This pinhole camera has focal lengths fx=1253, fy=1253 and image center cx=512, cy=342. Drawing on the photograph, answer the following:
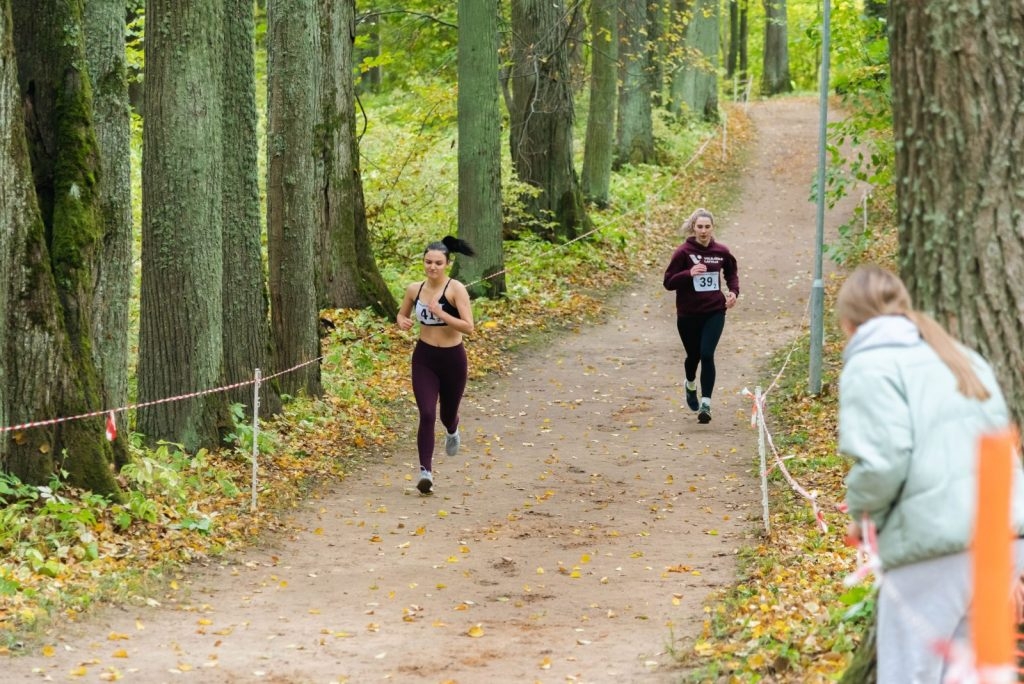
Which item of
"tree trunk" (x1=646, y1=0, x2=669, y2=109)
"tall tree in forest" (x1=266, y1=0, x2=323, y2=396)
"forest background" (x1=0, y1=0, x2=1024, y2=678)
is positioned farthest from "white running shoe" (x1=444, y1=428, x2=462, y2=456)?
"tree trunk" (x1=646, y1=0, x2=669, y2=109)

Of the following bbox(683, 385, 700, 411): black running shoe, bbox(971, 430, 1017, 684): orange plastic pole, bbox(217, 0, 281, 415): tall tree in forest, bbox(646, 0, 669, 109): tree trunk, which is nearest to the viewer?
Result: bbox(971, 430, 1017, 684): orange plastic pole

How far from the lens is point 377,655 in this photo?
7.10 metres

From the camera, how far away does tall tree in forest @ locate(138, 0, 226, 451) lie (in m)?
10.7

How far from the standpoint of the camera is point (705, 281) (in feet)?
42.7

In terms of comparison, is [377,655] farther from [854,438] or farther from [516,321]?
[516,321]

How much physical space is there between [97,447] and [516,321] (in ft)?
34.1

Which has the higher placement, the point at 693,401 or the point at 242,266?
the point at 242,266

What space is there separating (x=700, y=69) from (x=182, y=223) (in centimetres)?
2868

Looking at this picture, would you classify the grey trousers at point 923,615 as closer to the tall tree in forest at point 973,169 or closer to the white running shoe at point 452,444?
the tall tree in forest at point 973,169

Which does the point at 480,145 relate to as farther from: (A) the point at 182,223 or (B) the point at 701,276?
(A) the point at 182,223

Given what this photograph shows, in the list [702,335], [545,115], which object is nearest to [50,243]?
[702,335]

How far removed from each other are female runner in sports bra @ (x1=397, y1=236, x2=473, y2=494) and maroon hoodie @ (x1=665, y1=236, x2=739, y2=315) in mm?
2817

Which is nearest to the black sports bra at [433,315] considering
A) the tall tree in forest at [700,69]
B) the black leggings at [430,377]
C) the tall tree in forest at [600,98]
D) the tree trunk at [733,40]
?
the black leggings at [430,377]

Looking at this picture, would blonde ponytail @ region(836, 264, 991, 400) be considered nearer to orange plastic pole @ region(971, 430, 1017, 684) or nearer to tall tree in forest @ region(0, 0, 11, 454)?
orange plastic pole @ region(971, 430, 1017, 684)
